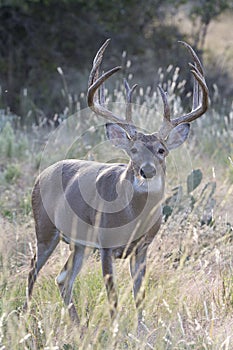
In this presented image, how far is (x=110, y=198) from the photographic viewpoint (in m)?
5.12

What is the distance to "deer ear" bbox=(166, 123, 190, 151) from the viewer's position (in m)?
5.27

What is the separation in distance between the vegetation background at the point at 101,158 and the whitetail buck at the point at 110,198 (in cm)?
17

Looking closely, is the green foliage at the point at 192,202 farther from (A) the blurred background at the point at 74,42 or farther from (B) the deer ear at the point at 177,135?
(A) the blurred background at the point at 74,42

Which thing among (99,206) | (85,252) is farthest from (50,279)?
(99,206)

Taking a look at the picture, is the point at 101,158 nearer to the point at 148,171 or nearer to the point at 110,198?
the point at 110,198

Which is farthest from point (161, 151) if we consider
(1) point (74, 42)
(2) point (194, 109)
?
(1) point (74, 42)

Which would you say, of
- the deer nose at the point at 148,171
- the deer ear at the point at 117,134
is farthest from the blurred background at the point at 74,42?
the deer nose at the point at 148,171

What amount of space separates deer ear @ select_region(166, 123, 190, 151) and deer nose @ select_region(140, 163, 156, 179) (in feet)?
1.82

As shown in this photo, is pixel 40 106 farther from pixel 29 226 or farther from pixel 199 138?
pixel 29 226

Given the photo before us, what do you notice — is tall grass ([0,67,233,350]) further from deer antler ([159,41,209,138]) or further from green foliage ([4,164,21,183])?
deer antler ([159,41,209,138])

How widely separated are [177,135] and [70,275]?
1.23m

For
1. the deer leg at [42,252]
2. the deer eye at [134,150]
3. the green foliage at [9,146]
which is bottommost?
the green foliage at [9,146]

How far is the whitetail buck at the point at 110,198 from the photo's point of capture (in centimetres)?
493

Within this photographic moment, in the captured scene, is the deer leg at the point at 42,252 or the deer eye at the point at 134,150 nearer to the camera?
the deer eye at the point at 134,150
